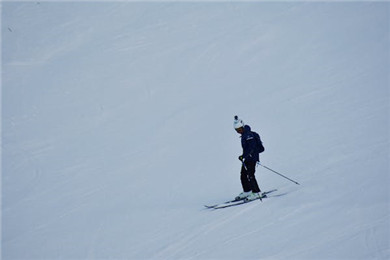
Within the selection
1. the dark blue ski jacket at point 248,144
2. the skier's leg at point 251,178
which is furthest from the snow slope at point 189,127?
the dark blue ski jacket at point 248,144

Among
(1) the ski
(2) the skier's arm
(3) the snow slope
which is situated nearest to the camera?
(3) the snow slope

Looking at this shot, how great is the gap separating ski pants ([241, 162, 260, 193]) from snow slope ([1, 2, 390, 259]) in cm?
46

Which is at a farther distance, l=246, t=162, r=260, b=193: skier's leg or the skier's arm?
l=246, t=162, r=260, b=193: skier's leg

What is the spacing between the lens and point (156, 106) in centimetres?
1866

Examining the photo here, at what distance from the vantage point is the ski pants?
9.20 m

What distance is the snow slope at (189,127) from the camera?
7.80m

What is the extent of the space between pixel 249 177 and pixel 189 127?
6974mm

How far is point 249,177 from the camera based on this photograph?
9.24m

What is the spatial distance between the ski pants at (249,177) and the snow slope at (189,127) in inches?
18.1

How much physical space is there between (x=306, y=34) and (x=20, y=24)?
15.0 metres

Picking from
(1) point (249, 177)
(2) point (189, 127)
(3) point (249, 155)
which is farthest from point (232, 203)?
(2) point (189, 127)

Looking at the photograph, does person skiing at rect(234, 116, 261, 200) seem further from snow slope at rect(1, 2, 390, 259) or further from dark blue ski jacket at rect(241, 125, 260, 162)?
snow slope at rect(1, 2, 390, 259)

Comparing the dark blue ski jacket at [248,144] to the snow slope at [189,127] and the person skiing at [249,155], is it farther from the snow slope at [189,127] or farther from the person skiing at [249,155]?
the snow slope at [189,127]

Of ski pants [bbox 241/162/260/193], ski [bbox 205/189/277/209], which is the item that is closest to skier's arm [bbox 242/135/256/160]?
ski pants [bbox 241/162/260/193]
